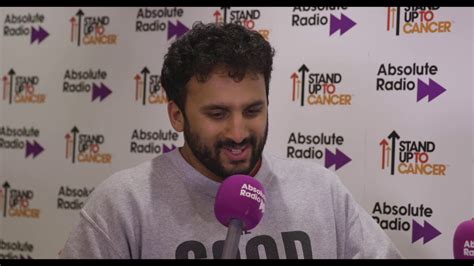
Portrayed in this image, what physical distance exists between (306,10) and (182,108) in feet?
2.64

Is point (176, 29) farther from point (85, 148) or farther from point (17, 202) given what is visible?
point (17, 202)

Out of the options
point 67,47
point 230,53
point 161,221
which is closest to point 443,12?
point 230,53

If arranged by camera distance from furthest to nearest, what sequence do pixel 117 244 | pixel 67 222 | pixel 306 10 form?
pixel 67 222 → pixel 306 10 → pixel 117 244

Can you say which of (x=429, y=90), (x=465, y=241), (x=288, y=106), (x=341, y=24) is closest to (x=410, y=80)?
(x=429, y=90)

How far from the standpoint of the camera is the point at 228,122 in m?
1.36

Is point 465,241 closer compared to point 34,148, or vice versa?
point 465,241

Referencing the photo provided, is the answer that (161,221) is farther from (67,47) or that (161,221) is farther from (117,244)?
(67,47)

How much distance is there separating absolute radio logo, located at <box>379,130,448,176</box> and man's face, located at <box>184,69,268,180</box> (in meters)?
0.68

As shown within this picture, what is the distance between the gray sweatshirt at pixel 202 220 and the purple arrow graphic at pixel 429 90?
1.86ft

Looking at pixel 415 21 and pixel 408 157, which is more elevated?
pixel 415 21

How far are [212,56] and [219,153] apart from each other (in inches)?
9.2

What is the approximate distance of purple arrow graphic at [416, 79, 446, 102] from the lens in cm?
185

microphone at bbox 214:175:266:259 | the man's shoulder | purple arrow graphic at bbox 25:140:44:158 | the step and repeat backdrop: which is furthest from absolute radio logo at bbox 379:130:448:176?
purple arrow graphic at bbox 25:140:44:158

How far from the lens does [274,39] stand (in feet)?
6.83
